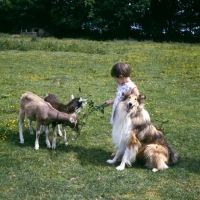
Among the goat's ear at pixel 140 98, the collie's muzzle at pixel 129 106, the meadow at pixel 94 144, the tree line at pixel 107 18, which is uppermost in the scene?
the tree line at pixel 107 18

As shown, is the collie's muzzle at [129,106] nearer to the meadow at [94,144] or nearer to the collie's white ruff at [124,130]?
the collie's white ruff at [124,130]

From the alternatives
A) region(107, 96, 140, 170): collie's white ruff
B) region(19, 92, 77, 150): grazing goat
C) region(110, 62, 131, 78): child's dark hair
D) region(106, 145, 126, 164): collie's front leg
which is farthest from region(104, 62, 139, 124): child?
region(19, 92, 77, 150): grazing goat

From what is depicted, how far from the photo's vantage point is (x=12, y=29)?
5434 centimetres

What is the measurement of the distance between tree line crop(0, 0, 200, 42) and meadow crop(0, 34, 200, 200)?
103 ft

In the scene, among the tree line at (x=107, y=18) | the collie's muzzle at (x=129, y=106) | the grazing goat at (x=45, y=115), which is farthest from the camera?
the tree line at (x=107, y=18)

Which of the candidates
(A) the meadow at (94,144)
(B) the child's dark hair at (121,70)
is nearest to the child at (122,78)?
(B) the child's dark hair at (121,70)

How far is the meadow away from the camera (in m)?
5.48

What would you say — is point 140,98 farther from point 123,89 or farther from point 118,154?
point 118,154

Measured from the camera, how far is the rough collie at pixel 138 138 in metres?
6.18

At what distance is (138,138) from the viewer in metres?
6.28

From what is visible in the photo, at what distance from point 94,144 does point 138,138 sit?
164 cm

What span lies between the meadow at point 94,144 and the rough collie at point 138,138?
0.19 metres

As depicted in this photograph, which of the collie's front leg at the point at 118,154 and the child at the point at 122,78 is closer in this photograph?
the child at the point at 122,78

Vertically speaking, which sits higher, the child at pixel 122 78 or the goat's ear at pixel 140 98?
the child at pixel 122 78
